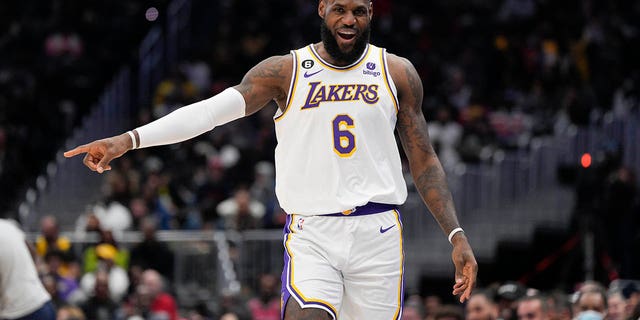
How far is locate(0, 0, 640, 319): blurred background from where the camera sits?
53.2ft

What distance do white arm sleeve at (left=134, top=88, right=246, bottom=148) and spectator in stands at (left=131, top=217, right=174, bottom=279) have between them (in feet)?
32.1

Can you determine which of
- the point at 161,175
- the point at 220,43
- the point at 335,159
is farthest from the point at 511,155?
the point at 335,159

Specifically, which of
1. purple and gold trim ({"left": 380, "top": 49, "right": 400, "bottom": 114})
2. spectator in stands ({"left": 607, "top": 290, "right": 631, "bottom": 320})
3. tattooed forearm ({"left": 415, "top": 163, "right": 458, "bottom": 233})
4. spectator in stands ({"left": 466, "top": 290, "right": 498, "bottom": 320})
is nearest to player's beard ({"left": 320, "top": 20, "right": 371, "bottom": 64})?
purple and gold trim ({"left": 380, "top": 49, "right": 400, "bottom": 114})

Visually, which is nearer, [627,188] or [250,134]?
[627,188]

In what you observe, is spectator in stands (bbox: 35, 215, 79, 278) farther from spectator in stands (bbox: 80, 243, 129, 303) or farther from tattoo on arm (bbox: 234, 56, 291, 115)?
tattoo on arm (bbox: 234, 56, 291, 115)

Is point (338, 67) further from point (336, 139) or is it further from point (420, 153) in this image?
point (420, 153)

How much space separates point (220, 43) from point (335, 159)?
16960 mm

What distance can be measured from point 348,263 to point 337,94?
945 millimetres

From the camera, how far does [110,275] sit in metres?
15.9

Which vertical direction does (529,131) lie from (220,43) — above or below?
below

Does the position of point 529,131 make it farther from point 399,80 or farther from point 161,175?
point 399,80

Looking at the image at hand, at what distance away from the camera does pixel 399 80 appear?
693 cm

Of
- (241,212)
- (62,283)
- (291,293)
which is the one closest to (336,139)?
(291,293)

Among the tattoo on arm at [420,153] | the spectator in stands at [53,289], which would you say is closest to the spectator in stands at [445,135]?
the spectator in stands at [53,289]
